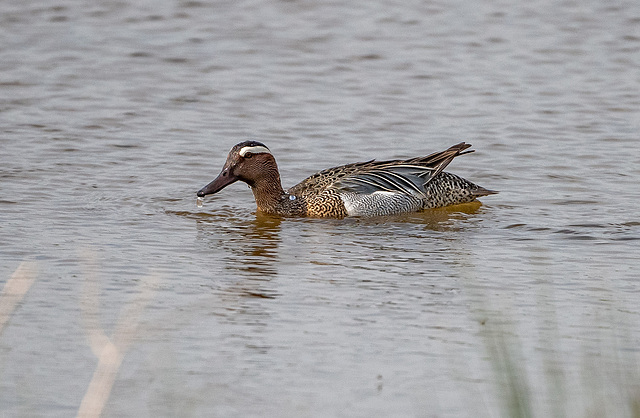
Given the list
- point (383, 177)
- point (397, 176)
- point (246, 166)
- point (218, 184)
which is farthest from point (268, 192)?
point (397, 176)

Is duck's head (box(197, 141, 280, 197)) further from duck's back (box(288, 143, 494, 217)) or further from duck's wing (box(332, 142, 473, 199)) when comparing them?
duck's wing (box(332, 142, 473, 199))

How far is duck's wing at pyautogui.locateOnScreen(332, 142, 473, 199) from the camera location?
32.4 ft

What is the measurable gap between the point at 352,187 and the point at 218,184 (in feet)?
3.69

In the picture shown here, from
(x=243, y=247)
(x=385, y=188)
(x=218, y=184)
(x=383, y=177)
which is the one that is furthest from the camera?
(x=383, y=177)

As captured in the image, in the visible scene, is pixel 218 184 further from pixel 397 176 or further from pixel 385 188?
pixel 397 176

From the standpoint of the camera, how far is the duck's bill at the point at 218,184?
9672mm

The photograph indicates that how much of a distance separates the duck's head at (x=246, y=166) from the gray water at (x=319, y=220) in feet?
1.06

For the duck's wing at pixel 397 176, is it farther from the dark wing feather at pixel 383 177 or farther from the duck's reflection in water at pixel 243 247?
the duck's reflection in water at pixel 243 247

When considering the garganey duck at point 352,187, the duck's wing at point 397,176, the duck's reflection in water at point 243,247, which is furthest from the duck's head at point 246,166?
the duck's wing at point 397,176

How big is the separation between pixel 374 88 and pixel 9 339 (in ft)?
29.0

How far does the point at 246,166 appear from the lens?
992 cm

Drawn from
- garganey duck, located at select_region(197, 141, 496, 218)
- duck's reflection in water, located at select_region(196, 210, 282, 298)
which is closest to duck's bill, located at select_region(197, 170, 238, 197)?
garganey duck, located at select_region(197, 141, 496, 218)

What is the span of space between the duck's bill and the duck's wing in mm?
892

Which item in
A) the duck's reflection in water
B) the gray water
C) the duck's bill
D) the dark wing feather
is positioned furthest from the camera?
the dark wing feather
